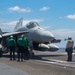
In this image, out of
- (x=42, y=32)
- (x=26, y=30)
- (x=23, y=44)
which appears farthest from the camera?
(x=26, y=30)

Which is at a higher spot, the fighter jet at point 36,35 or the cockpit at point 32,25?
the cockpit at point 32,25

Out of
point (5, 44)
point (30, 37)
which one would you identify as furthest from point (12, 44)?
point (5, 44)

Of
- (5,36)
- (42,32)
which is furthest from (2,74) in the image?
(5,36)

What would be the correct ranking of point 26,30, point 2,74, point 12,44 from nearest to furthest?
1. point 2,74
2. point 12,44
3. point 26,30

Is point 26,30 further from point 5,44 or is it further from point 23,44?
point 23,44

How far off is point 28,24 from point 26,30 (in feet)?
2.59

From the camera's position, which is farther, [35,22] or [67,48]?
[35,22]

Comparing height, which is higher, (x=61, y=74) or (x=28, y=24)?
(x=28, y=24)

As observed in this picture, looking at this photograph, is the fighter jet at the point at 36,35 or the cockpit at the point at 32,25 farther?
the cockpit at the point at 32,25

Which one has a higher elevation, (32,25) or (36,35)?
(32,25)

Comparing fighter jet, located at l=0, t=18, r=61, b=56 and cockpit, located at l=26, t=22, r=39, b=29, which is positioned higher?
cockpit, located at l=26, t=22, r=39, b=29

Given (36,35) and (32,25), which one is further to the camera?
(32,25)

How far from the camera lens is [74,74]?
40.9 ft

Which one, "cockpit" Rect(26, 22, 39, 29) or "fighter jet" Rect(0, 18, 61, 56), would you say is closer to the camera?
"fighter jet" Rect(0, 18, 61, 56)
